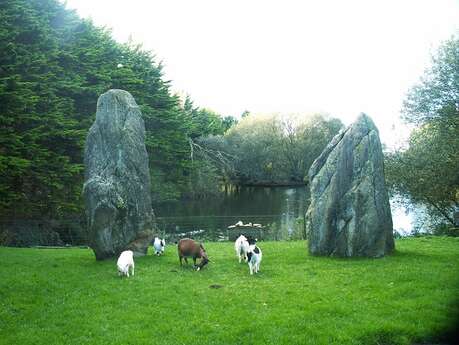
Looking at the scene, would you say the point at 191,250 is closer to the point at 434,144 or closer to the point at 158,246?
the point at 158,246

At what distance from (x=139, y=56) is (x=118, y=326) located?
45.1 meters

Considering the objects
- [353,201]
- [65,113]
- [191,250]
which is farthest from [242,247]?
[65,113]

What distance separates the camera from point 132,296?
13211 mm

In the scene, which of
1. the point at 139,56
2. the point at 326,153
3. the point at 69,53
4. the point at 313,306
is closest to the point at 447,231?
the point at 326,153

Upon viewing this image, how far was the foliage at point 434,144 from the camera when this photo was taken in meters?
26.5

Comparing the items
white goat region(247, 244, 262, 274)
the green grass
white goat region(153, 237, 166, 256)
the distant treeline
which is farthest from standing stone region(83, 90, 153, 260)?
the distant treeline

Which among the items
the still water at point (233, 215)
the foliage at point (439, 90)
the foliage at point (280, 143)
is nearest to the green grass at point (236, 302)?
the foliage at point (439, 90)

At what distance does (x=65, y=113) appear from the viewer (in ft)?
122

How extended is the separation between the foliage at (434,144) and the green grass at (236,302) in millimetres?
9369

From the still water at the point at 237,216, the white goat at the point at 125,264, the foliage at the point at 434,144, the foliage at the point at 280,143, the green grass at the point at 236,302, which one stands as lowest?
the green grass at the point at 236,302

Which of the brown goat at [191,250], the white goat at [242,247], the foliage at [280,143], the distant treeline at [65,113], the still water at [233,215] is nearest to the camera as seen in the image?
the brown goat at [191,250]

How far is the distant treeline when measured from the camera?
30391mm

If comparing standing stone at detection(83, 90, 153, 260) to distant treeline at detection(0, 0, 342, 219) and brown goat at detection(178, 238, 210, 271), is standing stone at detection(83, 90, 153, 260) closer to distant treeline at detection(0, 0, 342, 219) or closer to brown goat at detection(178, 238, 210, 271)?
brown goat at detection(178, 238, 210, 271)

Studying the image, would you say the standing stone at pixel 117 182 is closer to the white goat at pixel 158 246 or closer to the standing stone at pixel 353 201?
the white goat at pixel 158 246
